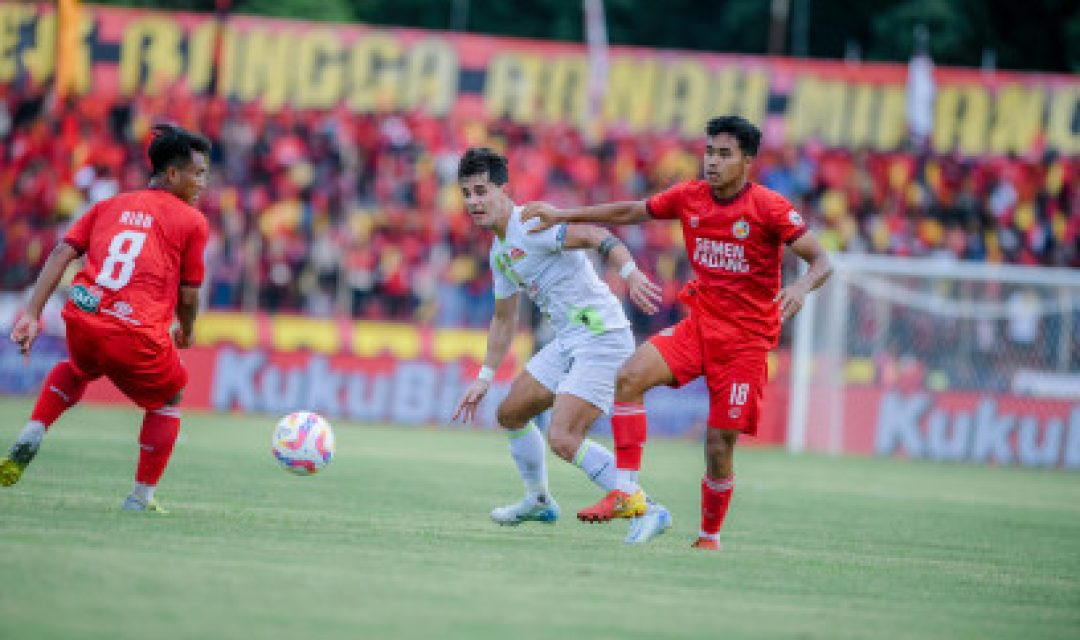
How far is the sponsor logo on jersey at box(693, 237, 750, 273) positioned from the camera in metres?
9.52

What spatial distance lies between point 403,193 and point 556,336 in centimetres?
1882

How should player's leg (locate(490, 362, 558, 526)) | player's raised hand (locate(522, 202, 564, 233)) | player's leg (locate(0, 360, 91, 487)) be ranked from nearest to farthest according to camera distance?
player's leg (locate(0, 360, 91, 487)) < player's raised hand (locate(522, 202, 564, 233)) < player's leg (locate(490, 362, 558, 526))

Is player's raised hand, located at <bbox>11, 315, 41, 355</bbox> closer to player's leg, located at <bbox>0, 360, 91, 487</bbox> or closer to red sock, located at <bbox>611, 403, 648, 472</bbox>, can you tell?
player's leg, located at <bbox>0, 360, 91, 487</bbox>

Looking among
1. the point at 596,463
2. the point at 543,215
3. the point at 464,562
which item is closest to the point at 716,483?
the point at 596,463

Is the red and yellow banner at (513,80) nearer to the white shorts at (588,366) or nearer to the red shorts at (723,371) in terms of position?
the white shorts at (588,366)

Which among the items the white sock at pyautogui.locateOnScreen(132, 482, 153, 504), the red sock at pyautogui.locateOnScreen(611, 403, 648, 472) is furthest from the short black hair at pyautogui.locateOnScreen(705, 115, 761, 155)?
the white sock at pyautogui.locateOnScreen(132, 482, 153, 504)

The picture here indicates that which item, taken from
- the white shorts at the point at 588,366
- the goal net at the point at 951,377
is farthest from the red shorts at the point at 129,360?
the goal net at the point at 951,377

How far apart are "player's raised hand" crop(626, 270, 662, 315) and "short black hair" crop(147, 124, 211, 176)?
8.07 feet

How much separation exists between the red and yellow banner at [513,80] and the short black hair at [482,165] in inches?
731

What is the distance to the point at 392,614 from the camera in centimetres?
620

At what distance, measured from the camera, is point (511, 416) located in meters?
10.4

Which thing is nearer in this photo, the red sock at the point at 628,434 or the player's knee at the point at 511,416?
the red sock at the point at 628,434

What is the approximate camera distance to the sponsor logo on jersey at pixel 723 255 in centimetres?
952

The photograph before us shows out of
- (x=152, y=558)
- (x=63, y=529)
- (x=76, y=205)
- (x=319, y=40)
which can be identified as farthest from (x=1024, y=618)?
(x=319, y=40)
